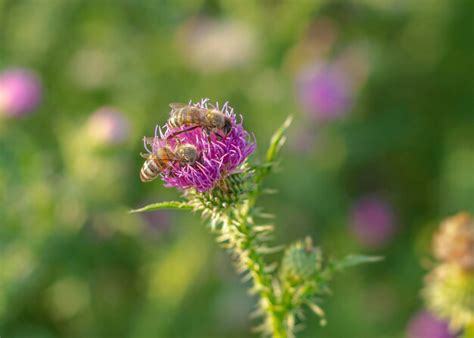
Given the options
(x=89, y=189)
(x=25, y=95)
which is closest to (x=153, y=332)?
(x=89, y=189)

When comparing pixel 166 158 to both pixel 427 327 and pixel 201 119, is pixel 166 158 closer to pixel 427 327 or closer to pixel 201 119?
pixel 201 119

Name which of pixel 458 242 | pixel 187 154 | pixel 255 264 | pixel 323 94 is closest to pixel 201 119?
pixel 187 154

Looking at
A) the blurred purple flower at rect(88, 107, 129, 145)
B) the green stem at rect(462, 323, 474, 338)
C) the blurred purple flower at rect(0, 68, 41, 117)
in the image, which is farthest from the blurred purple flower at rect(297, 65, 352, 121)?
the green stem at rect(462, 323, 474, 338)

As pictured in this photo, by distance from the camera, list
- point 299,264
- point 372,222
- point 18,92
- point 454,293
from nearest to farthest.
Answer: point 299,264 → point 454,293 → point 18,92 → point 372,222

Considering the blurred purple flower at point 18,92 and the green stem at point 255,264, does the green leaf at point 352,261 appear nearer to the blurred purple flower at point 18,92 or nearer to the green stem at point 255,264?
the green stem at point 255,264

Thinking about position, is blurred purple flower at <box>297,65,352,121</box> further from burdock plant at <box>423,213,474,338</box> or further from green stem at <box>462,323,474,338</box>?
green stem at <box>462,323,474,338</box>

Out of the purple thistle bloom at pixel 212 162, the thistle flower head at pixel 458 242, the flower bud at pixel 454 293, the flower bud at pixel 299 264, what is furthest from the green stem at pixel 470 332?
the purple thistle bloom at pixel 212 162
